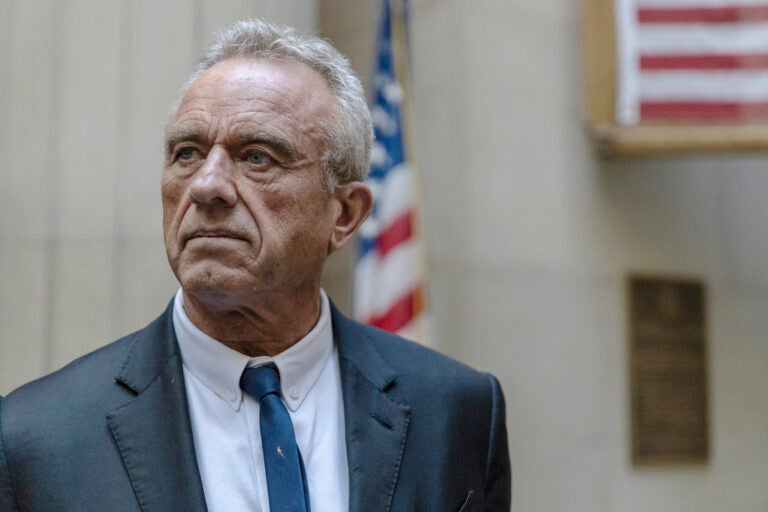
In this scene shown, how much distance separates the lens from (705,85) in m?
6.66

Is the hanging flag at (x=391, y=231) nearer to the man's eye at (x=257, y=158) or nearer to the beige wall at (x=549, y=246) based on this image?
the beige wall at (x=549, y=246)

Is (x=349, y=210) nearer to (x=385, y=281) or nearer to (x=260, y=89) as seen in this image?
(x=260, y=89)

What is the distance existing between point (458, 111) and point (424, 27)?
1.92 ft

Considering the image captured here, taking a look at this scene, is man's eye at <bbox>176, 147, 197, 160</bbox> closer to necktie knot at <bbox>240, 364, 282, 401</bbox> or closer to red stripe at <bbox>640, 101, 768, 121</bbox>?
necktie knot at <bbox>240, 364, 282, 401</bbox>

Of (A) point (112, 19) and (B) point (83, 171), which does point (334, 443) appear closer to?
(B) point (83, 171)

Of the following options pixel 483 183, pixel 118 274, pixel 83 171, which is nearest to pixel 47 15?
pixel 83 171

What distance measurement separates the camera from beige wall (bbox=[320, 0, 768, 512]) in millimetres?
6348

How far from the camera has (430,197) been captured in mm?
6340

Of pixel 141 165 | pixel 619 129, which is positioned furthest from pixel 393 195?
pixel 619 129

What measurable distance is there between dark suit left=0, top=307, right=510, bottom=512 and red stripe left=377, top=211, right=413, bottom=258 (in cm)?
259

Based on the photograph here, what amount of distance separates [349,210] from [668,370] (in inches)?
195

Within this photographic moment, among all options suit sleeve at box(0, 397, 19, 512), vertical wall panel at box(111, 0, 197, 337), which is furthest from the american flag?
suit sleeve at box(0, 397, 19, 512)

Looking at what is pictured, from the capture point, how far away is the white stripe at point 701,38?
21.7 ft

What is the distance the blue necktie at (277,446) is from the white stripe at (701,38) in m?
4.97
